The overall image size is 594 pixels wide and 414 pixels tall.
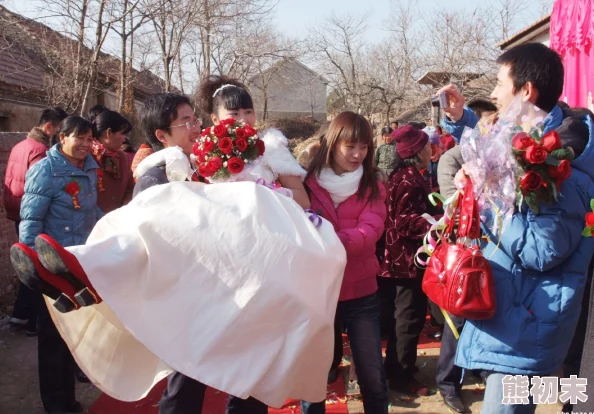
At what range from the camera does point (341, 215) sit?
297 cm

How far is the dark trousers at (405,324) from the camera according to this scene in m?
4.04

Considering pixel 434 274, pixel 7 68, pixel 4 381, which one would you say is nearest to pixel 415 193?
pixel 434 274

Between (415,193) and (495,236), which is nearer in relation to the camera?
(495,236)

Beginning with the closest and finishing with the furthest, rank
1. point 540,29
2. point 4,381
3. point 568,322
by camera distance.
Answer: point 568,322, point 4,381, point 540,29

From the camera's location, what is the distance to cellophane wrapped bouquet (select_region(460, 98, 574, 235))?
2049 millimetres

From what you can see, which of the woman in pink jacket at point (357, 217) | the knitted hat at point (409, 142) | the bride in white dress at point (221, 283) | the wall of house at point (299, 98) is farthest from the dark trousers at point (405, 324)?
the wall of house at point (299, 98)

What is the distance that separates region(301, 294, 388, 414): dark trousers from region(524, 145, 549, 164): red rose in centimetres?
125

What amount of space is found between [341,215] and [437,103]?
79 cm

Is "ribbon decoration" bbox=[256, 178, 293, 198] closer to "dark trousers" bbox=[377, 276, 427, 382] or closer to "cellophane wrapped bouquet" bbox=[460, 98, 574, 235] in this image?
"cellophane wrapped bouquet" bbox=[460, 98, 574, 235]

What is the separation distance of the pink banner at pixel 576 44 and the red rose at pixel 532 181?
3.45 m

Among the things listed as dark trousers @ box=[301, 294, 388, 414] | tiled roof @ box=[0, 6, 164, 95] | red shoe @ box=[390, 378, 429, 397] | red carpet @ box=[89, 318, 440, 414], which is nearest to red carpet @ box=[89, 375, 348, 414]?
red carpet @ box=[89, 318, 440, 414]

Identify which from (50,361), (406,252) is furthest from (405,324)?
(50,361)

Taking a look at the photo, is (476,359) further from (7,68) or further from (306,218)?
(7,68)

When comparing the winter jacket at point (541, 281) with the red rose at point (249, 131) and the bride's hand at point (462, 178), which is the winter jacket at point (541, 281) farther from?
the red rose at point (249, 131)
